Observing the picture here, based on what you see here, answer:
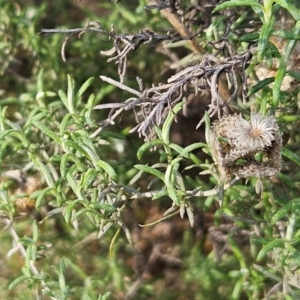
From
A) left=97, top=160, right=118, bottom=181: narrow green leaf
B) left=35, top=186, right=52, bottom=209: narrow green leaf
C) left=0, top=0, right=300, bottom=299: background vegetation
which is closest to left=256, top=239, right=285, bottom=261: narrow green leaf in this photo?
left=0, top=0, right=300, bottom=299: background vegetation

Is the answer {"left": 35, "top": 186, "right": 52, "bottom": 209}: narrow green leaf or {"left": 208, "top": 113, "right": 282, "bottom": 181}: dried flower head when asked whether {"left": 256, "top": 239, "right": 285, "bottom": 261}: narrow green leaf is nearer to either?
{"left": 208, "top": 113, "right": 282, "bottom": 181}: dried flower head

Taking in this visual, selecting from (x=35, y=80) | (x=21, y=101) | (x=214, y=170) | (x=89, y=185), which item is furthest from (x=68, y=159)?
(x=35, y=80)

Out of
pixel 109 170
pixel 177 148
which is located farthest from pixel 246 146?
pixel 109 170

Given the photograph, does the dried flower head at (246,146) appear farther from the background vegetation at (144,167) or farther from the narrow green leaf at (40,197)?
the narrow green leaf at (40,197)

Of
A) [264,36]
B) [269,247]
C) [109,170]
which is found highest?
[264,36]

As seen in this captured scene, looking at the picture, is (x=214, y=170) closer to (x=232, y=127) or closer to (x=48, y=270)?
(x=232, y=127)

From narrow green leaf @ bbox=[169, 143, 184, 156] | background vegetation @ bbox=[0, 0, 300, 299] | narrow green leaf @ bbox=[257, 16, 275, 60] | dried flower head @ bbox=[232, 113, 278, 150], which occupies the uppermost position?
narrow green leaf @ bbox=[257, 16, 275, 60]

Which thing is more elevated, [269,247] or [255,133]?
[255,133]

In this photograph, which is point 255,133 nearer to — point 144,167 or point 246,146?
point 246,146
